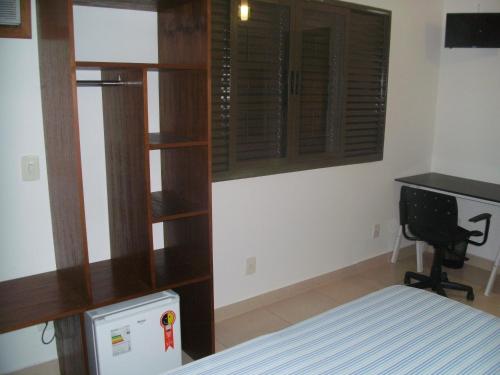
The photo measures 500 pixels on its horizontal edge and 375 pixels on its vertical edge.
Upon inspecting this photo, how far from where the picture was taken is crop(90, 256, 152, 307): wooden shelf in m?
2.12

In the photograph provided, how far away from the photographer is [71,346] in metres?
2.23

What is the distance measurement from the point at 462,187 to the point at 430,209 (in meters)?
0.65

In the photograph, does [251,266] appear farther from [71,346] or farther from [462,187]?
[462,187]

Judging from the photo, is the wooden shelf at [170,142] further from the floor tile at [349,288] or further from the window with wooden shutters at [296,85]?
the floor tile at [349,288]

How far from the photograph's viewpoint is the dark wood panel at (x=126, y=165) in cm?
206

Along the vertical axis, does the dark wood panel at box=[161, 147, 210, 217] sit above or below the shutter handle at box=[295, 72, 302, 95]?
below

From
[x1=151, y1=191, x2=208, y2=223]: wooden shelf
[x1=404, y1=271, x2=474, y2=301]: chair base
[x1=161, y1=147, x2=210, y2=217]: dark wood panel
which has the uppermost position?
[x1=161, y1=147, x2=210, y2=217]: dark wood panel

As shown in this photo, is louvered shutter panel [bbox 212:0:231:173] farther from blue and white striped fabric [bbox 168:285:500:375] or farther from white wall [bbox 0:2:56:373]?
blue and white striped fabric [bbox 168:285:500:375]

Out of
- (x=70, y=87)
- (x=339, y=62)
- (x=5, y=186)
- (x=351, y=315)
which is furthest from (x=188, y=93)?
(x=339, y=62)

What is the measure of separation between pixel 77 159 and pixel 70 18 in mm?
546

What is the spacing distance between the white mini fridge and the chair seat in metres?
1.98

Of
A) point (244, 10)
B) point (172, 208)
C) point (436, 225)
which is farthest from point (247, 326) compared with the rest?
point (244, 10)

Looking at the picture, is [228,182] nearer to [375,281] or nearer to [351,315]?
[351,315]

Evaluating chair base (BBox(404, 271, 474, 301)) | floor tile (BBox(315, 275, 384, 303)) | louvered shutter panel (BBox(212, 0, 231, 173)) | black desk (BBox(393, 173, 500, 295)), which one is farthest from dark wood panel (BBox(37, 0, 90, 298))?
black desk (BBox(393, 173, 500, 295))
